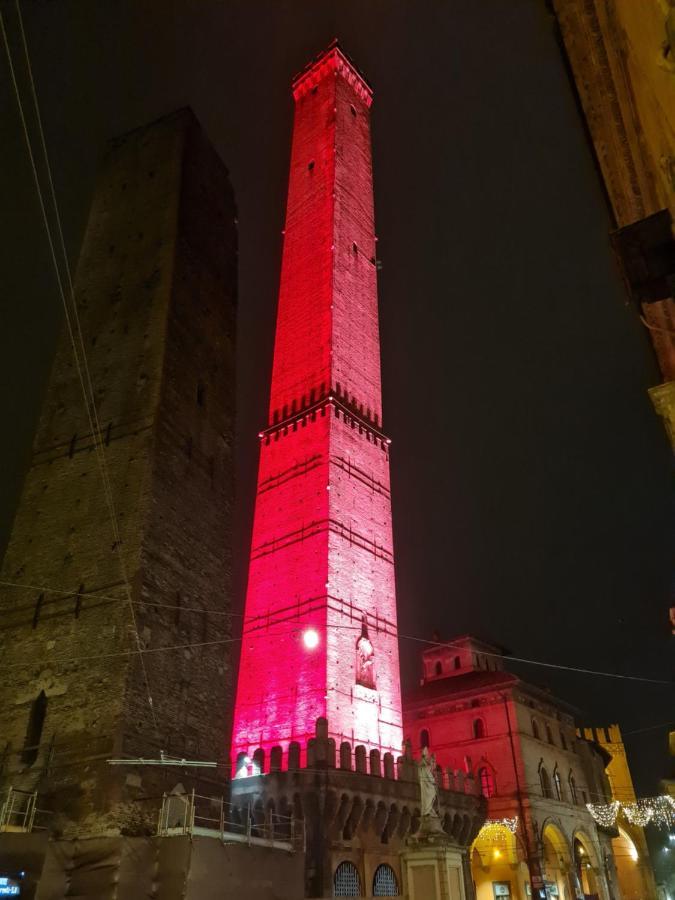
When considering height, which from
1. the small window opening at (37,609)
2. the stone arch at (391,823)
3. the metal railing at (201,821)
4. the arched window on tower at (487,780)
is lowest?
the metal railing at (201,821)

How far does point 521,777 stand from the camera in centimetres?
2653

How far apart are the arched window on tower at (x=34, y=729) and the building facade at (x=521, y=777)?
1656cm

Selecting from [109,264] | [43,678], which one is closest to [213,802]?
[43,678]

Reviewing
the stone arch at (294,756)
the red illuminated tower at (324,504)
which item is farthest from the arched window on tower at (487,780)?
the stone arch at (294,756)

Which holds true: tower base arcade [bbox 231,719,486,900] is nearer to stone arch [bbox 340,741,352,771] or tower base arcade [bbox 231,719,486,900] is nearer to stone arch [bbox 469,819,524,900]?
stone arch [bbox 340,741,352,771]

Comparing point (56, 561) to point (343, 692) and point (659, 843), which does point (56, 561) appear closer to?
point (343, 692)

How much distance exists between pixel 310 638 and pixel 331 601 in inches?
52.3

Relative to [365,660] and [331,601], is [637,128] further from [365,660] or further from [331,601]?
[365,660]

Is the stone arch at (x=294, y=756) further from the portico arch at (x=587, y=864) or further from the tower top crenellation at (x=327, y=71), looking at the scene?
the tower top crenellation at (x=327, y=71)

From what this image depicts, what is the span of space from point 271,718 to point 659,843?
190ft

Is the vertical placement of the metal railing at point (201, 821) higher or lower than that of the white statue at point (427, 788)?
lower

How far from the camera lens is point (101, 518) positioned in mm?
15070

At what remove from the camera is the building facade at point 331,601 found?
17.5 metres

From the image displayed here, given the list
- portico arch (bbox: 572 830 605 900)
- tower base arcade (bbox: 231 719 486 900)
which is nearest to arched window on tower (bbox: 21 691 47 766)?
tower base arcade (bbox: 231 719 486 900)
